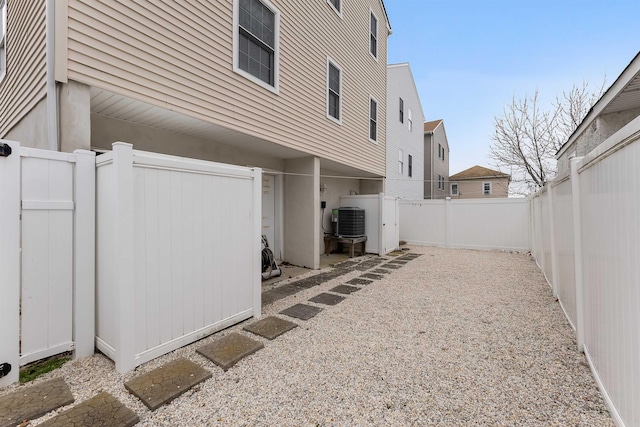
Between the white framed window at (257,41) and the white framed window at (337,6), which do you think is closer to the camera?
the white framed window at (257,41)

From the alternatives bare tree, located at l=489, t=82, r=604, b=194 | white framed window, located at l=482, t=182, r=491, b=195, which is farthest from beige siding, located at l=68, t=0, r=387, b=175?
white framed window, located at l=482, t=182, r=491, b=195

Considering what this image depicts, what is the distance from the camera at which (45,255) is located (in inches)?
96.3

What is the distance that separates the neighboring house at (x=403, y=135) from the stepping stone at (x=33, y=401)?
38.2ft

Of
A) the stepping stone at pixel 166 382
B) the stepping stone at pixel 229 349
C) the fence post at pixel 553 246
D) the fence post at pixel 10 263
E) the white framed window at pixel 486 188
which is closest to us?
the stepping stone at pixel 166 382

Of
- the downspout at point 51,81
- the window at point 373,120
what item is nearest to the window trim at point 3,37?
the downspout at point 51,81

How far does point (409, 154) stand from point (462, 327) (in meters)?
13.1

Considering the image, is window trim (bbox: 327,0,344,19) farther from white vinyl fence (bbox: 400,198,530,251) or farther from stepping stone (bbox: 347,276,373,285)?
white vinyl fence (bbox: 400,198,530,251)

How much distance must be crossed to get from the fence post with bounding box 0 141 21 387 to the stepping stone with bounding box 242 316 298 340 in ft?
6.53

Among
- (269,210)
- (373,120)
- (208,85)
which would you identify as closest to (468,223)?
(373,120)

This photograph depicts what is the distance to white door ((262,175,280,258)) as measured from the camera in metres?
6.91

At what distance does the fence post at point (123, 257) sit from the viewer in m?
2.40

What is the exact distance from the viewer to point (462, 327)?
11.1 feet

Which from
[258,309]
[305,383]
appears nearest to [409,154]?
[258,309]

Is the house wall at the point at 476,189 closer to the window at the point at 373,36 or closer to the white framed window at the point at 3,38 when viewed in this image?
the window at the point at 373,36
